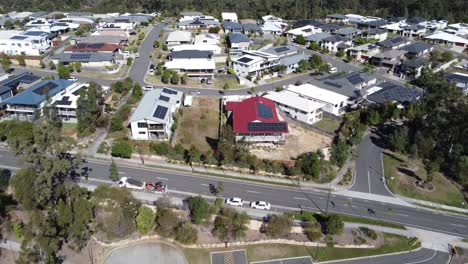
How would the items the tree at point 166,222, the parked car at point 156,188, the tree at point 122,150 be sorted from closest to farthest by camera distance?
the tree at point 166,222 < the parked car at point 156,188 < the tree at point 122,150

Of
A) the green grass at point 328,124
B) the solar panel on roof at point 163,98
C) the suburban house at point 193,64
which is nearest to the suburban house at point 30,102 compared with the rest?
the solar panel on roof at point 163,98

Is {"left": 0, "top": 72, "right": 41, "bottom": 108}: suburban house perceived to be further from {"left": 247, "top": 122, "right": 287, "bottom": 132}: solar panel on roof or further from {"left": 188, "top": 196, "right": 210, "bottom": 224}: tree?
{"left": 188, "top": 196, "right": 210, "bottom": 224}: tree

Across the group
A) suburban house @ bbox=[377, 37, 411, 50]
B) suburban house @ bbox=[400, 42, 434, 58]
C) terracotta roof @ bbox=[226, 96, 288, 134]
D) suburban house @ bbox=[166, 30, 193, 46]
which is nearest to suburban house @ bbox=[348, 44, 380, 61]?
suburban house @ bbox=[377, 37, 411, 50]

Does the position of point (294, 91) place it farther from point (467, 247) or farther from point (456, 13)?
point (456, 13)

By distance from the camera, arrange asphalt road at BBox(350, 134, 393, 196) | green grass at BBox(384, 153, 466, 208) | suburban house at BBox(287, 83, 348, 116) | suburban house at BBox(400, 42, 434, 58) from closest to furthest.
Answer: green grass at BBox(384, 153, 466, 208) → asphalt road at BBox(350, 134, 393, 196) → suburban house at BBox(287, 83, 348, 116) → suburban house at BBox(400, 42, 434, 58)

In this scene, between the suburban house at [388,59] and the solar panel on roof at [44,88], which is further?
the suburban house at [388,59]

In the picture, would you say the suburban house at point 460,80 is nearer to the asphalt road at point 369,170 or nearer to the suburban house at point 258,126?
the asphalt road at point 369,170
